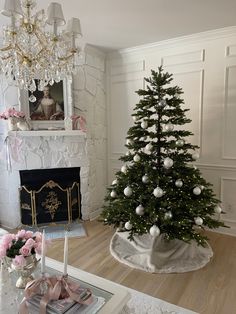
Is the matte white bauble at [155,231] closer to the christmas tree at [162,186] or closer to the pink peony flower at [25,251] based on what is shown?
the christmas tree at [162,186]

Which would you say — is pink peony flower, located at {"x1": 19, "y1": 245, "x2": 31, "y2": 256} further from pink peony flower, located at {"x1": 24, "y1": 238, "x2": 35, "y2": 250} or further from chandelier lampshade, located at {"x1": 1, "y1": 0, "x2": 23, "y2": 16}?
chandelier lampshade, located at {"x1": 1, "y1": 0, "x2": 23, "y2": 16}

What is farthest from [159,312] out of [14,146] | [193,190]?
[14,146]

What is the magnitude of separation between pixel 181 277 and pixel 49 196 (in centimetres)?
193

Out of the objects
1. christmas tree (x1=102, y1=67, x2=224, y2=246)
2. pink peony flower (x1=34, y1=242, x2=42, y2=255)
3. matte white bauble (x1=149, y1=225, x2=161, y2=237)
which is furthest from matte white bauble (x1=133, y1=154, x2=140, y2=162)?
pink peony flower (x1=34, y1=242, x2=42, y2=255)

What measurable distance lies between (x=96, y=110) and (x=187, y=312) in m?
2.82

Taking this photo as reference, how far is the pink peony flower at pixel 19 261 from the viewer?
1240 mm

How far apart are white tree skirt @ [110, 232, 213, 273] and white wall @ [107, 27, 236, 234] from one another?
82 cm

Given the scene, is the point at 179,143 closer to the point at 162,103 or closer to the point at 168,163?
the point at 168,163

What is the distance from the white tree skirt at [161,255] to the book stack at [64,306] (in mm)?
1235

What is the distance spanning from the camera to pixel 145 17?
8.21 feet

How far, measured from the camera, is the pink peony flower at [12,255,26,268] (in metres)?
1.24

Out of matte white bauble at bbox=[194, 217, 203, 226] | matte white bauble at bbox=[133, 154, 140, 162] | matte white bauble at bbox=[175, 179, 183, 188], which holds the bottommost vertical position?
matte white bauble at bbox=[194, 217, 203, 226]

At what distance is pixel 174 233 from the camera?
7.58 feet

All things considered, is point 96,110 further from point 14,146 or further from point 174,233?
point 174,233
